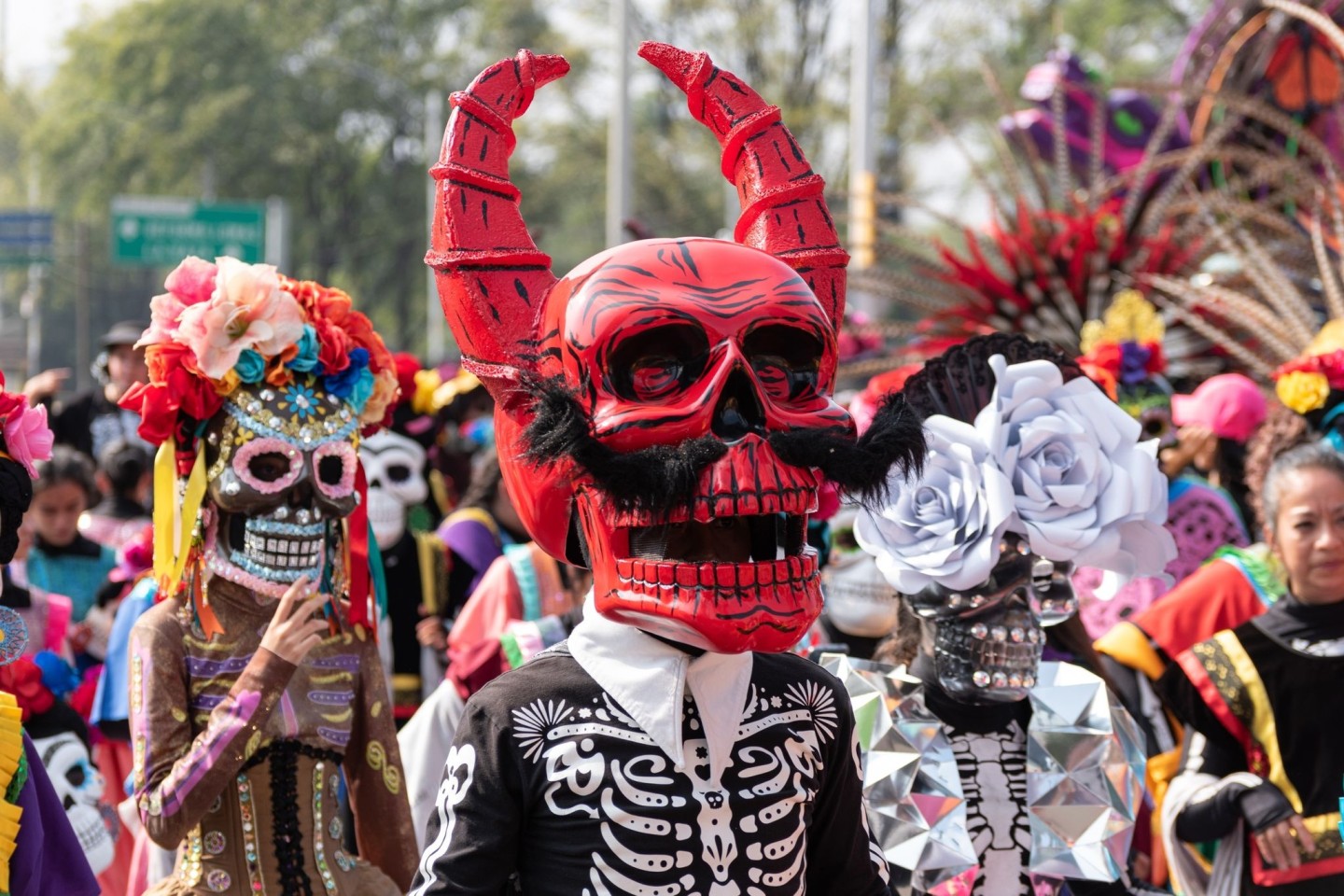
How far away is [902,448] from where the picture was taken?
2.21 meters

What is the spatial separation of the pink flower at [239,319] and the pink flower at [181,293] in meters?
0.02

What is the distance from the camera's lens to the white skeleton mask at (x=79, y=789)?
11.0 ft

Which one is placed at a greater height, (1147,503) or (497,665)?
(1147,503)

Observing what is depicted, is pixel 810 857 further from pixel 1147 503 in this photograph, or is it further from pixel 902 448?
pixel 1147 503

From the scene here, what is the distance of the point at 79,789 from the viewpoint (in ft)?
11.3

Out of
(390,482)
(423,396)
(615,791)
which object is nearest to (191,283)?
(615,791)

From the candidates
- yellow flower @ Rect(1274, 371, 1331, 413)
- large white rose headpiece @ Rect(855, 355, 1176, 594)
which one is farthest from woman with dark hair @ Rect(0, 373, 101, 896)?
yellow flower @ Rect(1274, 371, 1331, 413)

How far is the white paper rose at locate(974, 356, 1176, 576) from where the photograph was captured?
2.97 m

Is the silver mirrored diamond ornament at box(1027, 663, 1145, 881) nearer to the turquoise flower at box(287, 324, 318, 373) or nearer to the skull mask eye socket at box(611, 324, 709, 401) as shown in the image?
the skull mask eye socket at box(611, 324, 709, 401)

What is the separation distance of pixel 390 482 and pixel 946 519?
3472 mm

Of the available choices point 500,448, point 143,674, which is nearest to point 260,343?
point 143,674

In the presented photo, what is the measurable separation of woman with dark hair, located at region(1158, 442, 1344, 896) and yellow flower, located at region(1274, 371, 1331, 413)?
68 centimetres

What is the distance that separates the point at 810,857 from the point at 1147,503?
1043 mm

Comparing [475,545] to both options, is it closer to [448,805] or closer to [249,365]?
[249,365]
